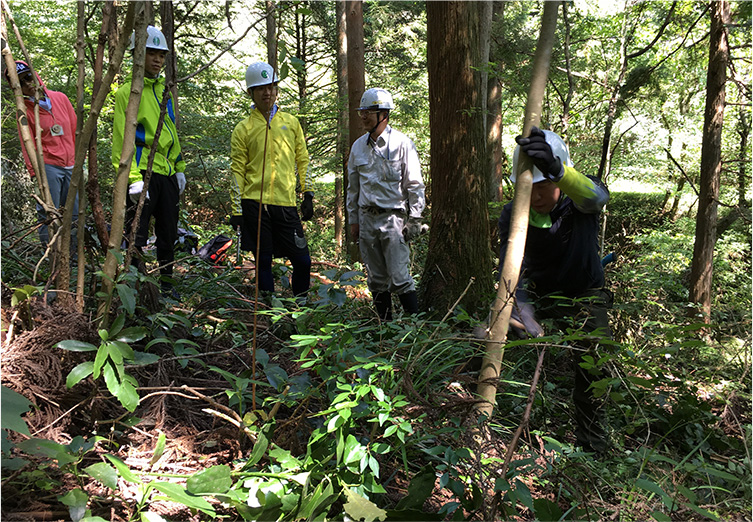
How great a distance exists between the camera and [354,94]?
26.5 ft

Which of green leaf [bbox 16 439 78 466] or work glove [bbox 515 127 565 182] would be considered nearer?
green leaf [bbox 16 439 78 466]

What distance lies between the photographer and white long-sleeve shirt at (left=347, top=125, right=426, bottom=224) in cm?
424

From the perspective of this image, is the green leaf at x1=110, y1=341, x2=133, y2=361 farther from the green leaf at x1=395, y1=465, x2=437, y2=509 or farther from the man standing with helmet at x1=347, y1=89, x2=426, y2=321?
the man standing with helmet at x1=347, y1=89, x2=426, y2=321

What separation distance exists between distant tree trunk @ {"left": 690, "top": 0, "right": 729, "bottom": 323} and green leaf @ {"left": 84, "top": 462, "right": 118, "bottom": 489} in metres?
6.29

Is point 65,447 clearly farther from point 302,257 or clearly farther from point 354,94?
point 354,94

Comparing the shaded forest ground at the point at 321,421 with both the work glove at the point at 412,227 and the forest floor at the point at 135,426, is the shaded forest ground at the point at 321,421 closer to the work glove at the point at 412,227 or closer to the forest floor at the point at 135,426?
the forest floor at the point at 135,426

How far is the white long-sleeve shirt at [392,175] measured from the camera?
4238 mm

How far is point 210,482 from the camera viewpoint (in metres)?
1.69

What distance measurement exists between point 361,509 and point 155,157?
3415mm

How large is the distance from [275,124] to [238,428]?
9.47 feet

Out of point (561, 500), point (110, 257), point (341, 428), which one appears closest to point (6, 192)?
point (110, 257)

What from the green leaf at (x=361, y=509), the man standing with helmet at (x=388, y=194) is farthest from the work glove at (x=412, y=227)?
the green leaf at (x=361, y=509)

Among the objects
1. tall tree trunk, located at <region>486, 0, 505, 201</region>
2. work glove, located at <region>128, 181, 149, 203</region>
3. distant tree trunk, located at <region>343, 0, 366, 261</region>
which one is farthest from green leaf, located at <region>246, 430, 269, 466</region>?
tall tree trunk, located at <region>486, 0, 505, 201</region>

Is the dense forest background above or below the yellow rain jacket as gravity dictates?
below
